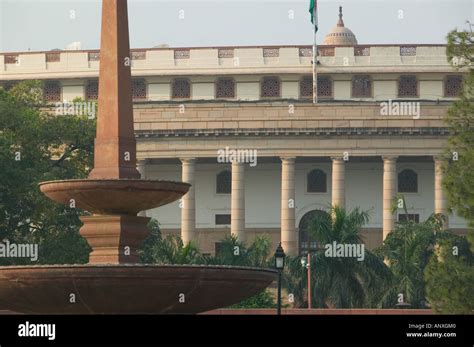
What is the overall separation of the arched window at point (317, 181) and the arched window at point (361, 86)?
6.30 meters

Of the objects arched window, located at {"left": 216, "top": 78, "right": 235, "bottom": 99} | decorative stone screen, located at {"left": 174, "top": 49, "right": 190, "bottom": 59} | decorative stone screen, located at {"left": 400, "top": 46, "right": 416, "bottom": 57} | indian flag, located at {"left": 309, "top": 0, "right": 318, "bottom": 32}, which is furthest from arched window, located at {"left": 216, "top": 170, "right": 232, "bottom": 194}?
decorative stone screen, located at {"left": 400, "top": 46, "right": 416, "bottom": 57}

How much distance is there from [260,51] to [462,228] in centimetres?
1816

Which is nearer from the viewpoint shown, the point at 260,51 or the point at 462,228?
the point at 462,228

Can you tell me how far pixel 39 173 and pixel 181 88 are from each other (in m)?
44.9

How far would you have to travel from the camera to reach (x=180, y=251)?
258 ft

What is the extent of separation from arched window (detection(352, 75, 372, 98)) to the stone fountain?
68.4 meters

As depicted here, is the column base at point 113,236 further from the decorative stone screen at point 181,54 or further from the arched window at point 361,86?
the decorative stone screen at point 181,54

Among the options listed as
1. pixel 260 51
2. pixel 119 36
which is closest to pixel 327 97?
pixel 260 51

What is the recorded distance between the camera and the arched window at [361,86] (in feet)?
362

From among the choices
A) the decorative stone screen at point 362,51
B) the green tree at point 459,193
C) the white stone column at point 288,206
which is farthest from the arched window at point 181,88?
the green tree at point 459,193

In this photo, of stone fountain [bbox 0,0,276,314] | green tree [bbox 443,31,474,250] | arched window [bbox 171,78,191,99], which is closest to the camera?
stone fountain [bbox 0,0,276,314]

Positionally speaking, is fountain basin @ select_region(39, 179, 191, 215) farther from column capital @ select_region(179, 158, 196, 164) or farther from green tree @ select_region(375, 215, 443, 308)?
column capital @ select_region(179, 158, 196, 164)

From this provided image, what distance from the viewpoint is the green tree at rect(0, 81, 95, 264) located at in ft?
218

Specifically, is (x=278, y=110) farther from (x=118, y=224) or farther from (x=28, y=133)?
(x=118, y=224)
